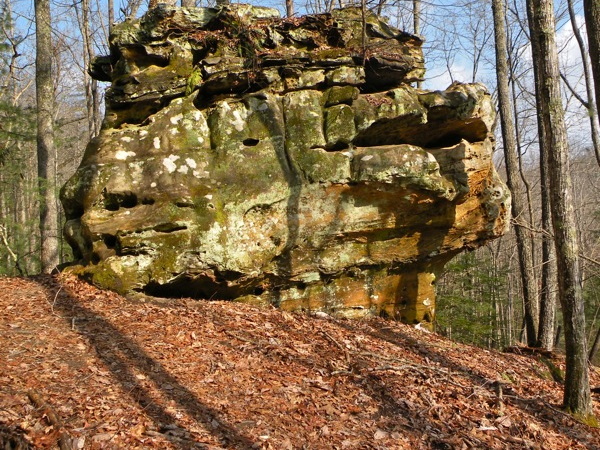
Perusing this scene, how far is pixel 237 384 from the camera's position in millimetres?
5742

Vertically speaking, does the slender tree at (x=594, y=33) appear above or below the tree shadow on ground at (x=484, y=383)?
above

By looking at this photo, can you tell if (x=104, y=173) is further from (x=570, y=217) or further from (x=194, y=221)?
(x=570, y=217)

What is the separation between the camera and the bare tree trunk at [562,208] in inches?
255

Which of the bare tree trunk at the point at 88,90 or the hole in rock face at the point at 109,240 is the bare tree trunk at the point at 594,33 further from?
the bare tree trunk at the point at 88,90

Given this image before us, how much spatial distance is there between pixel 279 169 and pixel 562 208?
15.1ft

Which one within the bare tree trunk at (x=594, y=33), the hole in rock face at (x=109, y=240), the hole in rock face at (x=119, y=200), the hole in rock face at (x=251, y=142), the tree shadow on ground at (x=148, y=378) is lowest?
the tree shadow on ground at (x=148, y=378)

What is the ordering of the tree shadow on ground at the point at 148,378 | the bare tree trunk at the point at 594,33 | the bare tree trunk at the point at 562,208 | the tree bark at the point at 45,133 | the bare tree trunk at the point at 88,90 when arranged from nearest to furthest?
→ 1. the tree shadow on ground at the point at 148,378
2. the bare tree trunk at the point at 594,33
3. the bare tree trunk at the point at 562,208
4. the tree bark at the point at 45,133
5. the bare tree trunk at the point at 88,90

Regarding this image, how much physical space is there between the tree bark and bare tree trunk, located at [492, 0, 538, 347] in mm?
11123

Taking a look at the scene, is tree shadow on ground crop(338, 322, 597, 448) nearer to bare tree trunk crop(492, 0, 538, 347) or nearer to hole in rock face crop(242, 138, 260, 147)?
hole in rock face crop(242, 138, 260, 147)

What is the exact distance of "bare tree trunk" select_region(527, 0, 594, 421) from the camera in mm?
6480

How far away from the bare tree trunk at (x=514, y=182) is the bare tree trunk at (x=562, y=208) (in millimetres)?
4802

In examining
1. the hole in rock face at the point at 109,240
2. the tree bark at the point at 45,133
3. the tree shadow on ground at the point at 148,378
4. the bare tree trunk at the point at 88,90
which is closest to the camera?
the tree shadow on ground at the point at 148,378

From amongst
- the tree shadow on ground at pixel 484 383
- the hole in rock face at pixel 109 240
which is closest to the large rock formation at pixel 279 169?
the hole in rock face at pixel 109 240

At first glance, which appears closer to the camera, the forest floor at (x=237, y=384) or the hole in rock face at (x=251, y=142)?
the forest floor at (x=237, y=384)
